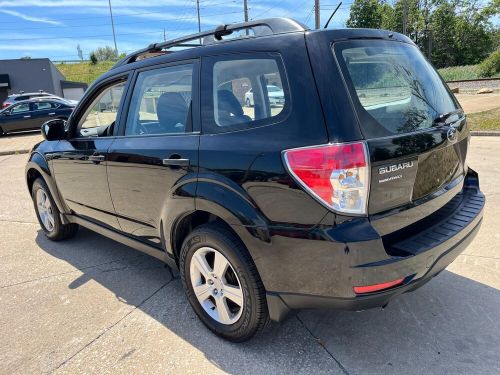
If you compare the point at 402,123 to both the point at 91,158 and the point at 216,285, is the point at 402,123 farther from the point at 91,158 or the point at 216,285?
the point at 91,158

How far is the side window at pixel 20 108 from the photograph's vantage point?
1825 centimetres

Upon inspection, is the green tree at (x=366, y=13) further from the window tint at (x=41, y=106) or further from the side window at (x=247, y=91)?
the side window at (x=247, y=91)

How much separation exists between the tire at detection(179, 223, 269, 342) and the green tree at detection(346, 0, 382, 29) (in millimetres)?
77431

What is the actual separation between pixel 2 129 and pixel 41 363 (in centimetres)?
1871

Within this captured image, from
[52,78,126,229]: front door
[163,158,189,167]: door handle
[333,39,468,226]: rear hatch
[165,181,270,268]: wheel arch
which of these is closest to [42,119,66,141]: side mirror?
[52,78,126,229]: front door

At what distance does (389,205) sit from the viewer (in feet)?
6.84

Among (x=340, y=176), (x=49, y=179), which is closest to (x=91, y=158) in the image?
(x=49, y=179)

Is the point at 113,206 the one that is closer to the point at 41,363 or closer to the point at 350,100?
the point at 41,363

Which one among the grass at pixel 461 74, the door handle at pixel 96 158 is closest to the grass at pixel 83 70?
the grass at pixel 461 74

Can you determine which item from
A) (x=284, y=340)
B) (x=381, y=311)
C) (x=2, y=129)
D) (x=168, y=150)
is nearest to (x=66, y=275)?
(x=168, y=150)

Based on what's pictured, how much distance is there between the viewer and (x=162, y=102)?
3004 millimetres

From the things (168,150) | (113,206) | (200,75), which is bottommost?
(113,206)

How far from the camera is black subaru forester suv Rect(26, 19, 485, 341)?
6.59 feet

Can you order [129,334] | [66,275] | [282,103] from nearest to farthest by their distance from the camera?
[282,103], [129,334], [66,275]
